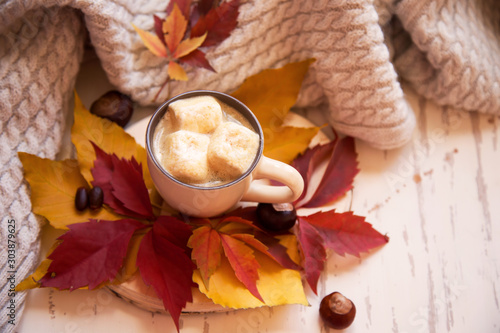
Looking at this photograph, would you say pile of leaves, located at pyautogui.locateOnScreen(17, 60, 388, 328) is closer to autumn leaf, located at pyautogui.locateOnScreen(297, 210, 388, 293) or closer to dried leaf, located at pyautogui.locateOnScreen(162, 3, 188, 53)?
autumn leaf, located at pyautogui.locateOnScreen(297, 210, 388, 293)

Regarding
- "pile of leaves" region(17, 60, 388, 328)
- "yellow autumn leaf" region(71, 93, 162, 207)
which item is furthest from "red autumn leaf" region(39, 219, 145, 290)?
"yellow autumn leaf" region(71, 93, 162, 207)

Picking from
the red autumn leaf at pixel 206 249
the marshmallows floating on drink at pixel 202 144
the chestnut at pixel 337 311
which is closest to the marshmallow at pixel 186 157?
the marshmallows floating on drink at pixel 202 144

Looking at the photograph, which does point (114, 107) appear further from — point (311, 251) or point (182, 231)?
point (311, 251)

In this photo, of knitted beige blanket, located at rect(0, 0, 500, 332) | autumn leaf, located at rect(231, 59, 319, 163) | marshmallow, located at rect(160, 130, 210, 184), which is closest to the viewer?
marshmallow, located at rect(160, 130, 210, 184)

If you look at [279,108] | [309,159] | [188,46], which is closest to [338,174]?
[309,159]

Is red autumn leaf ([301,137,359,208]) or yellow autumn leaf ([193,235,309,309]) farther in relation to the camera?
red autumn leaf ([301,137,359,208])

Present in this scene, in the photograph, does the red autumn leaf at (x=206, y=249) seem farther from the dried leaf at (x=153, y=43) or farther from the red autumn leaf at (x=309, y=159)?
the dried leaf at (x=153, y=43)
